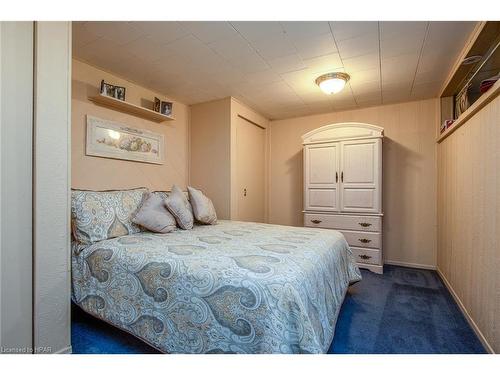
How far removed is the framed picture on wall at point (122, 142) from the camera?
2.45m

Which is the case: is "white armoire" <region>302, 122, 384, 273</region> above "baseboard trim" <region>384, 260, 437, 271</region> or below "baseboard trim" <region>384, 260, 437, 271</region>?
above

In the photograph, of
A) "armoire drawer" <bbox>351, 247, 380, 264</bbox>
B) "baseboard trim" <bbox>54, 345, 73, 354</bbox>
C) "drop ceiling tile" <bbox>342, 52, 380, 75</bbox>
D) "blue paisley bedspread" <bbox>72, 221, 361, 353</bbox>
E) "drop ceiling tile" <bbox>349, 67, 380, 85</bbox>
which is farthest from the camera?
"armoire drawer" <bbox>351, 247, 380, 264</bbox>

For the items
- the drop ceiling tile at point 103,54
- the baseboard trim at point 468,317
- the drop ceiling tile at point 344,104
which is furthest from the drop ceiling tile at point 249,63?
the baseboard trim at point 468,317

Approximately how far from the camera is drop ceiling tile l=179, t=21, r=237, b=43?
1833mm

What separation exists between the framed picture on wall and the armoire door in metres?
1.08

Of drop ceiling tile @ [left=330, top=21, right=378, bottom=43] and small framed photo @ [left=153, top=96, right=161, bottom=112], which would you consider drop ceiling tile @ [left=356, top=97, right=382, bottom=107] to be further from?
small framed photo @ [left=153, top=96, right=161, bottom=112]

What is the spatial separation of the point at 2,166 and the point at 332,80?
108 inches

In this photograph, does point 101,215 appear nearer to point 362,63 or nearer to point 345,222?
point 362,63

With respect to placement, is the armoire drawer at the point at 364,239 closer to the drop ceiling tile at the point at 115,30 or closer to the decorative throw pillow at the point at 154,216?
the decorative throw pillow at the point at 154,216

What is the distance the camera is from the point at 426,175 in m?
3.31

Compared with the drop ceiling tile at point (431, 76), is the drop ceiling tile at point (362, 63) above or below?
above

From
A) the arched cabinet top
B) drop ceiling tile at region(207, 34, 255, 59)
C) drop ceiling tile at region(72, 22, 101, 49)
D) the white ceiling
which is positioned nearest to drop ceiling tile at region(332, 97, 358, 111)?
the white ceiling

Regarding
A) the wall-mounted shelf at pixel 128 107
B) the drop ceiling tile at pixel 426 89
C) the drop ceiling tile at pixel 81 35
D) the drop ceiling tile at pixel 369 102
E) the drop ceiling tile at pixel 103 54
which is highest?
the drop ceiling tile at pixel 81 35

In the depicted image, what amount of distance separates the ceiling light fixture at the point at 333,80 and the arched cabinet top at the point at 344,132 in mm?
764
